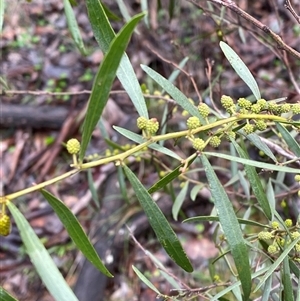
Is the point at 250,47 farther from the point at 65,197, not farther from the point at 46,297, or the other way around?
the point at 46,297

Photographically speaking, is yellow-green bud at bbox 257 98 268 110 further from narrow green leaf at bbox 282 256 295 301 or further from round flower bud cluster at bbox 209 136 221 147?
narrow green leaf at bbox 282 256 295 301

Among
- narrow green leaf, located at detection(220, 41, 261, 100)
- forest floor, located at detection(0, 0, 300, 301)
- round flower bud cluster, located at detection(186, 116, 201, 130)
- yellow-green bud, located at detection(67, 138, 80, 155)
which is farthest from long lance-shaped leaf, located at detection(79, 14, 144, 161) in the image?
forest floor, located at detection(0, 0, 300, 301)

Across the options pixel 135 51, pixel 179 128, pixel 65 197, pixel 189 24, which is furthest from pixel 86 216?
pixel 189 24

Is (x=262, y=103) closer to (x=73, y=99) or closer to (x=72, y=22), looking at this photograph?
(x=72, y=22)

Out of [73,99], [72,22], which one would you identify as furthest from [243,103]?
[73,99]

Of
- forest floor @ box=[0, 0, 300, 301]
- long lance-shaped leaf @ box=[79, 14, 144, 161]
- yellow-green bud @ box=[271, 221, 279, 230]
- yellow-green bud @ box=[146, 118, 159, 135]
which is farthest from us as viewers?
forest floor @ box=[0, 0, 300, 301]
